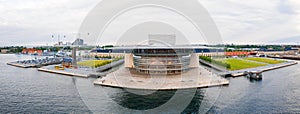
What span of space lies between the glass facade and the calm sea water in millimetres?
4545

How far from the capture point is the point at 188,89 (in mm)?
14578

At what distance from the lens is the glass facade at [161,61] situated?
1881 centimetres

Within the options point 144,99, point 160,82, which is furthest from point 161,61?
point 144,99

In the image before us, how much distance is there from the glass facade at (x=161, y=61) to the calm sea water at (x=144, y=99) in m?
4.55

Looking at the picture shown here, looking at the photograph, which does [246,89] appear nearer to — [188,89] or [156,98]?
[188,89]

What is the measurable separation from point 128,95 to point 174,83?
347 cm

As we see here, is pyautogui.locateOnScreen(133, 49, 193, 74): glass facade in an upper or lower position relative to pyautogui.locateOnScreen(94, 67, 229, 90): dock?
upper

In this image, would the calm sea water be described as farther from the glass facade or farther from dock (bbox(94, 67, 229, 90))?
the glass facade

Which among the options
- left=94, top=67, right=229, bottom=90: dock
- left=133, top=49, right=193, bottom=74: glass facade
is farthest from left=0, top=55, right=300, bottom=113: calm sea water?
left=133, top=49, right=193, bottom=74: glass facade

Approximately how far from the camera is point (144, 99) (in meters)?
12.5

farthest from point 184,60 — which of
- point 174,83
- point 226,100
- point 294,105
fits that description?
point 294,105

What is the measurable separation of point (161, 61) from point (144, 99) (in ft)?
21.9

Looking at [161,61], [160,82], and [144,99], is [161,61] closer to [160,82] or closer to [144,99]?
[160,82]

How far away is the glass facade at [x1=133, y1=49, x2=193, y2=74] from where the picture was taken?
18812 mm
